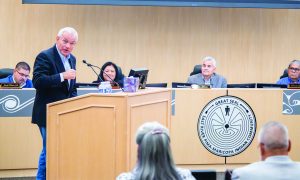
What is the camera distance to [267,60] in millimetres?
12180

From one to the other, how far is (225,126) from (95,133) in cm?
310

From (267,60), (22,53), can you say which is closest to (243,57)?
(267,60)

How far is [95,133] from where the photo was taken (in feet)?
17.0

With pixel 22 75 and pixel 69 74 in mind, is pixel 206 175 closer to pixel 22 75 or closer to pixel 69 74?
pixel 69 74

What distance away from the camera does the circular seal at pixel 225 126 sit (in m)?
7.94

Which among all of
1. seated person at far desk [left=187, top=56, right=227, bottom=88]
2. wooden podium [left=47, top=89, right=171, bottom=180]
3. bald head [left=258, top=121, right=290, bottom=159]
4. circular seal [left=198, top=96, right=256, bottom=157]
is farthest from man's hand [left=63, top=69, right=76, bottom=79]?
seated person at far desk [left=187, top=56, right=227, bottom=88]

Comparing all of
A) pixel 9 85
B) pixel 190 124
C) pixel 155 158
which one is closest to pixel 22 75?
pixel 9 85

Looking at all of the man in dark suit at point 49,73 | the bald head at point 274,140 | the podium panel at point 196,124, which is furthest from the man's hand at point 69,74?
the bald head at point 274,140

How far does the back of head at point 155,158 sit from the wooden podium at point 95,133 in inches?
71.0

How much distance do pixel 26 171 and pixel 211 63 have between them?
9.77 ft

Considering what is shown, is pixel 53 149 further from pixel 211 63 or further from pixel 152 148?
pixel 211 63

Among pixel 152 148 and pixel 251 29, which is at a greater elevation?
pixel 251 29

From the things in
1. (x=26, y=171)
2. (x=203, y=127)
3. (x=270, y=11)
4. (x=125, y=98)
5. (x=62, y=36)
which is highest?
(x=270, y=11)

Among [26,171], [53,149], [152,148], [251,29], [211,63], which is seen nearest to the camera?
[152,148]
